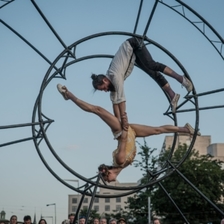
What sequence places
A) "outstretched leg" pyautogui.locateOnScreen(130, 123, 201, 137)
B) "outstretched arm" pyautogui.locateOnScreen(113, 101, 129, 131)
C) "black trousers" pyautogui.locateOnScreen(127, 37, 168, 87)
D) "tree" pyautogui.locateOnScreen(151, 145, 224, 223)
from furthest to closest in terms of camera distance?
1. "tree" pyautogui.locateOnScreen(151, 145, 224, 223)
2. "black trousers" pyautogui.locateOnScreen(127, 37, 168, 87)
3. "outstretched leg" pyautogui.locateOnScreen(130, 123, 201, 137)
4. "outstretched arm" pyautogui.locateOnScreen(113, 101, 129, 131)

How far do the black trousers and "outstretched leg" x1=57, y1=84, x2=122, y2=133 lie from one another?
4.37 ft

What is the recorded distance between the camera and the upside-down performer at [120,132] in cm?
1131

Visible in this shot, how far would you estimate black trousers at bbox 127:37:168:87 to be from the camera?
466 inches

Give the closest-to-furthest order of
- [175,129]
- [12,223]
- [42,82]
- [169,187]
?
[42,82] → [175,129] → [12,223] → [169,187]

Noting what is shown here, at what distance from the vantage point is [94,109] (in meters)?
11.3

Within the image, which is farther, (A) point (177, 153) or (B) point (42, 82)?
(A) point (177, 153)

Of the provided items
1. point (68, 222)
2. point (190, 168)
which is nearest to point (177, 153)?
point (190, 168)

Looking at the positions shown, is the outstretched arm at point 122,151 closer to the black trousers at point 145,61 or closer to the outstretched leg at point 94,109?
the outstretched leg at point 94,109

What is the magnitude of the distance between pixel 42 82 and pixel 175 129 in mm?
2781

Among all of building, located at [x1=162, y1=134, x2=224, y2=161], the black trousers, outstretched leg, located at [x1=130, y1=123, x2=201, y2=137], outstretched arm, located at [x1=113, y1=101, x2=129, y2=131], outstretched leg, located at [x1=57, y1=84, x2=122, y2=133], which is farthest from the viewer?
building, located at [x1=162, y1=134, x2=224, y2=161]

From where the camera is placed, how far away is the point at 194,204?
147ft

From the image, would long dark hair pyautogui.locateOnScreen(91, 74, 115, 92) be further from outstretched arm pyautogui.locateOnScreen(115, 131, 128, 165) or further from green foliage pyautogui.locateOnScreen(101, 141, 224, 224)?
green foliage pyautogui.locateOnScreen(101, 141, 224, 224)

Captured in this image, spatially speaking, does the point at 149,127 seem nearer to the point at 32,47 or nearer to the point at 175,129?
the point at 175,129

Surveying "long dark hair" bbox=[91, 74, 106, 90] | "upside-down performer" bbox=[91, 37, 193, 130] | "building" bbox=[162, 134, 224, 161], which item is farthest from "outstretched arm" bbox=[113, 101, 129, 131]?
"building" bbox=[162, 134, 224, 161]
